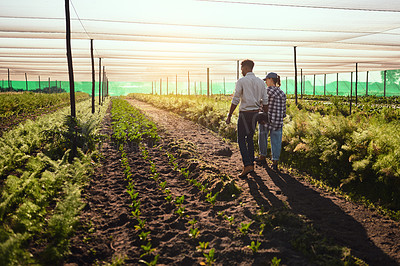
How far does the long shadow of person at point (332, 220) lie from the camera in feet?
10.0

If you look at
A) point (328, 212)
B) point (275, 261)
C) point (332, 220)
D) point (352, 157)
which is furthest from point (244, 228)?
point (352, 157)

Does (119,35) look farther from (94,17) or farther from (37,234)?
(37,234)

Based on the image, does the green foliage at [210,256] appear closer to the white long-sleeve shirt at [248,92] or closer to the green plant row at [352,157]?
the green plant row at [352,157]

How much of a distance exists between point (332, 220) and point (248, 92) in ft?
8.28

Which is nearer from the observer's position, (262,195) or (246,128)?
(262,195)

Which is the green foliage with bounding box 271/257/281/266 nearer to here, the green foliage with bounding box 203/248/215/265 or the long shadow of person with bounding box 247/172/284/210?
the green foliage with bounding box 203/248/215/265

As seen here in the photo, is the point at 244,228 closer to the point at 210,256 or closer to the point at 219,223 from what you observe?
the point at 219,223

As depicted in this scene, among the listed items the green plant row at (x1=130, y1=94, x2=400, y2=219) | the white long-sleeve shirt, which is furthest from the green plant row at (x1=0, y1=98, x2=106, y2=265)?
the green plant row at (x1=130, y1=94, x2=400, y2=219)

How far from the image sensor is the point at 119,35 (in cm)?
1071

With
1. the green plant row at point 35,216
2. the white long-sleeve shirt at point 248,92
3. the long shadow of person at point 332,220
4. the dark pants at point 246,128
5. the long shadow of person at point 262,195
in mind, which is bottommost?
the long shadow of person at point 332,220

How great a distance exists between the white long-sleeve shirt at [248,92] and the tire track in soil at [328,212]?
4.43ft

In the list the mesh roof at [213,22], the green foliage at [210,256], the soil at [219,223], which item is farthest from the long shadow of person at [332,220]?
the mesh roof at [213,22]

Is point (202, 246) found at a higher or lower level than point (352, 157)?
lower

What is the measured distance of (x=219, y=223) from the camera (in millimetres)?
3699
